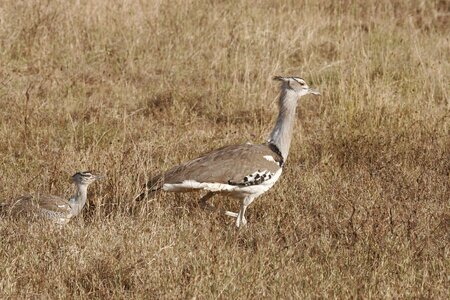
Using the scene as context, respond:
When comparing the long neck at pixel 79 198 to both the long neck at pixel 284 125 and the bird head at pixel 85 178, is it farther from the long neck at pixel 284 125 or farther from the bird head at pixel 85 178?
the long neck at pixel 284 125

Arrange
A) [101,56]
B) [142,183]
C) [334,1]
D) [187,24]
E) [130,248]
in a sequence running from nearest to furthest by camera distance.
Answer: [130,248]
[142,183]
[101,56]
[187,24]
[334,1]

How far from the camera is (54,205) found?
5848 mm

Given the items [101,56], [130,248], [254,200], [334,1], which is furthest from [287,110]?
[334,1]

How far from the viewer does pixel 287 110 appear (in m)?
6.64

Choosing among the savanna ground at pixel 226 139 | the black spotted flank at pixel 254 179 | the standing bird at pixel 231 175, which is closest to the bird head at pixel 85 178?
the savanna ground at pixel 226 139

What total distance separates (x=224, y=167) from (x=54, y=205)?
1107 mm

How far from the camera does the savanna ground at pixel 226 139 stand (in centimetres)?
501

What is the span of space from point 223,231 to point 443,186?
5.68 feet

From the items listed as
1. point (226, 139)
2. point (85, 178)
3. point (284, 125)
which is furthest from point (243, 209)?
point (226, 139)

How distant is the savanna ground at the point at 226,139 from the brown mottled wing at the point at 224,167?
0.25 metres

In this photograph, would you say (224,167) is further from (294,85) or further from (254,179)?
(294,85)

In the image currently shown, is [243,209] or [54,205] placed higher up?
[54,205]

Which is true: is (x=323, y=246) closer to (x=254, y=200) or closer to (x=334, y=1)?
(x=254, y=200)

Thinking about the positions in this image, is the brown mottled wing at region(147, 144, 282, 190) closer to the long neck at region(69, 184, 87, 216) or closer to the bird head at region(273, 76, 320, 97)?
the long neck at region(69, 184, 87, 216)
